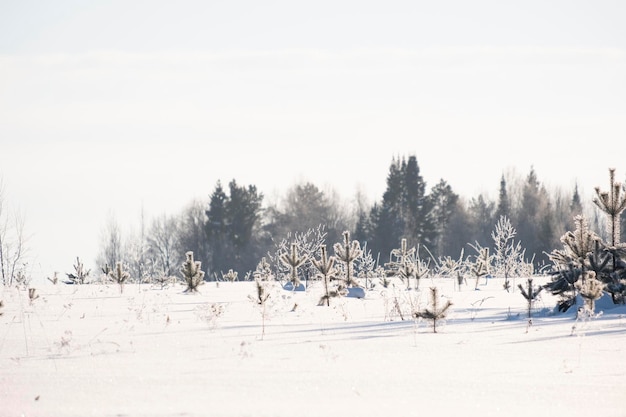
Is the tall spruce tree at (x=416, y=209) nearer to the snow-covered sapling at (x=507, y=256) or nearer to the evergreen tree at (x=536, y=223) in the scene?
the evergreen tree at (x=536, y=223)

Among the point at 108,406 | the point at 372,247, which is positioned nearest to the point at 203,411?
the point at 108,406

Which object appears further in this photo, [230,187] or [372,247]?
[230,187]

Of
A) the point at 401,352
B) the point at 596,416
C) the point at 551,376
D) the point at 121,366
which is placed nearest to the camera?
the point at 596,416

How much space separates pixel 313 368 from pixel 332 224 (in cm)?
6544

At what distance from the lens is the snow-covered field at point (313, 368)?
6.35 meters

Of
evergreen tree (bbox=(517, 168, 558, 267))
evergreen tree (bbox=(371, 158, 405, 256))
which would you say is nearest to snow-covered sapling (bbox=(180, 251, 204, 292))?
evergreen tree (bbox=(517, 168, 558, 267))

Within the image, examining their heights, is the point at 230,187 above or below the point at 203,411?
above

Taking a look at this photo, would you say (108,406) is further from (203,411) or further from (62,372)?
(62,372)

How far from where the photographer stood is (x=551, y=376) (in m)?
7.77

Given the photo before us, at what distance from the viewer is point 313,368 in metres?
8.21

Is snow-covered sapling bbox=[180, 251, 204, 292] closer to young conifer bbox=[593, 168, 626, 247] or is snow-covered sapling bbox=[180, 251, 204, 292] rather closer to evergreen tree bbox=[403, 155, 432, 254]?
young conifer bbox=[593, 168, 626, 247]

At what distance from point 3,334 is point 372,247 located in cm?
5477

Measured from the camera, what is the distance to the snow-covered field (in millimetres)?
6352

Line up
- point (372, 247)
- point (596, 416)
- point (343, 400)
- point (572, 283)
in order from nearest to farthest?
point (596, 416) < point (343, 400) < point (572, 283) < point (372, 247)
